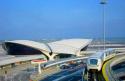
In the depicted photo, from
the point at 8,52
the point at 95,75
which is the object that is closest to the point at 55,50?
the point at 8,52

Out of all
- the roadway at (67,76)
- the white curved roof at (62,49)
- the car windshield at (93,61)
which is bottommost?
the roadway at (67,76)

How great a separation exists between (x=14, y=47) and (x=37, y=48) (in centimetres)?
798

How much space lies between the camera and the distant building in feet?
249

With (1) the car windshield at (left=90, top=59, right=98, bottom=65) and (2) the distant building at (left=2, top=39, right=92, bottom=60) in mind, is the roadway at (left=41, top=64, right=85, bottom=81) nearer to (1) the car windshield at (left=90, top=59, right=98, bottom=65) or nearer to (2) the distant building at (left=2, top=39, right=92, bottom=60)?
(1) the car windshield at (left=90, top=59, right=98, bottom=65)

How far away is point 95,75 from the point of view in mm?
25219

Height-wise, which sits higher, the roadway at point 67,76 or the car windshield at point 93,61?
the car windshield at point 93,61

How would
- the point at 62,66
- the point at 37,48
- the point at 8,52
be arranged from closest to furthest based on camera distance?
the point at 62,66, the point at 37,48, the point at 8,52

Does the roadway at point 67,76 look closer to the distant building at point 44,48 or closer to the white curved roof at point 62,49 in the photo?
→ the white curved roof at point 62,49

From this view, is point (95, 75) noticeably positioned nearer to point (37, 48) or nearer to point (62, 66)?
point (62, 66)

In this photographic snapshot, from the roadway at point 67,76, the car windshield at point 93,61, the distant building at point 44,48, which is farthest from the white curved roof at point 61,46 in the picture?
the car windshield at point 93,61

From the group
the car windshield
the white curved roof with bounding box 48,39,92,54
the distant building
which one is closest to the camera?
the car windshield

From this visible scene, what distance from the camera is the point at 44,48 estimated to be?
249 ft

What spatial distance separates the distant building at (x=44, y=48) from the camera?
75.9 metres

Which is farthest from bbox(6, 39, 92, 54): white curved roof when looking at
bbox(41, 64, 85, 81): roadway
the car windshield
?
the car windshield
